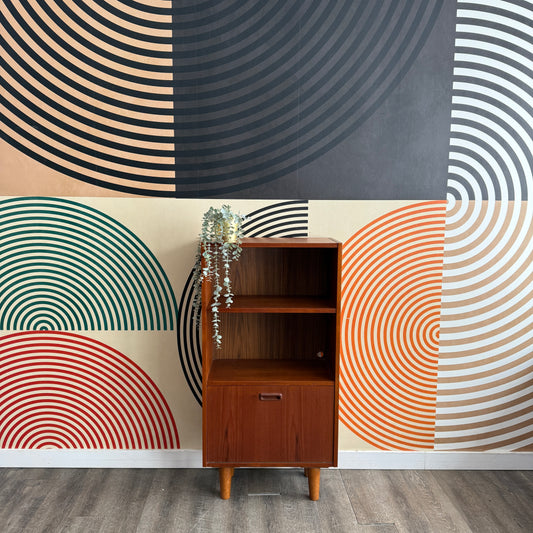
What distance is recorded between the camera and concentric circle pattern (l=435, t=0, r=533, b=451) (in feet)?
8.73

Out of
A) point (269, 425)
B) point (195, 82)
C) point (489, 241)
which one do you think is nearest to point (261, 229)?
point (195, 82)

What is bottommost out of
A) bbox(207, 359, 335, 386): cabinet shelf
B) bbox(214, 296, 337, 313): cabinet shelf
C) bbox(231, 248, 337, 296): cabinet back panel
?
bbox(207, 359, 335, 386): cabinet shelf

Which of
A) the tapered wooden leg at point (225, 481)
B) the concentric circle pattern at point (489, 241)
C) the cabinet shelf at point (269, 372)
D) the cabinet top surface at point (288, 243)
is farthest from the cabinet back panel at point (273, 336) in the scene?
the concentric circle pattern at point (489, 241)

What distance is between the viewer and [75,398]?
286cm

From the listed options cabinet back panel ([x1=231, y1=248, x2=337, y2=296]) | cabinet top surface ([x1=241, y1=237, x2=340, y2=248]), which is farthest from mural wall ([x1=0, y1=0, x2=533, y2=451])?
cabinet top surface ([x1=241, y1=237, x2=340, y2=248])

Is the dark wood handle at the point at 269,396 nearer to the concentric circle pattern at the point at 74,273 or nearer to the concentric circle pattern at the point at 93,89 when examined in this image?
the concentric circle pattern at the point at 74,273

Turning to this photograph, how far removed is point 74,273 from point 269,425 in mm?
1349

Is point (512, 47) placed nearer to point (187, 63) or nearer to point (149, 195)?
point (187, 63)

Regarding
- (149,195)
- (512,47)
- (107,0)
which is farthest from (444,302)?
(107,0)

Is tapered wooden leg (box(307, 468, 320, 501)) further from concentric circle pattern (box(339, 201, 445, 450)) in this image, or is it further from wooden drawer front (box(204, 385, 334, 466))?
concentric circle pattern (box(339, 201, 445, 450))

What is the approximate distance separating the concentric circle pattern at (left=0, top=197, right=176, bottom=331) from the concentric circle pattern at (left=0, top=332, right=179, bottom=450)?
0.13m

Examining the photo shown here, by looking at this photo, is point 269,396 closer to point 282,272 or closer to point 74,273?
point 282,272

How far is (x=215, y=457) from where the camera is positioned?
8.20 feet

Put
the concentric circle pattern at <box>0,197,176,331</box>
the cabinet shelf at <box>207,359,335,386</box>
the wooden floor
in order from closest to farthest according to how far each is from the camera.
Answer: the wooden floor
the cabinet shelf at <box>207,359,335,386</box>
the concentric circle pattern at <box>0,197,176,331</box>
